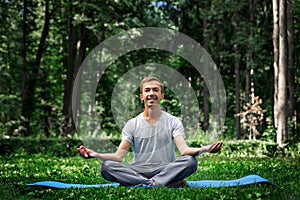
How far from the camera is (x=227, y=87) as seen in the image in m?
24.3

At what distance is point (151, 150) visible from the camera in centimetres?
576

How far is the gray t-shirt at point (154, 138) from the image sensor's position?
5.72 meters

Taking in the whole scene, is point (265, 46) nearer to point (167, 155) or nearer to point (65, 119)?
point (65, 119)

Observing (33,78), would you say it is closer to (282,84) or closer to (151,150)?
(282,84)

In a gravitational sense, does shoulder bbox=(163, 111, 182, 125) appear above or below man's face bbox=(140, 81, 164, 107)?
below

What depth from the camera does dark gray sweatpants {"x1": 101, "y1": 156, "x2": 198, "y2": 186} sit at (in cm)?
544

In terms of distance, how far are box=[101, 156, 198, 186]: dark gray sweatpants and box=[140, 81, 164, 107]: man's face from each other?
0.79m

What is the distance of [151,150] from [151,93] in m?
0.74

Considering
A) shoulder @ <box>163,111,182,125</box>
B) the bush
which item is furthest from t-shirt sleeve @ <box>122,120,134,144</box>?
the bush

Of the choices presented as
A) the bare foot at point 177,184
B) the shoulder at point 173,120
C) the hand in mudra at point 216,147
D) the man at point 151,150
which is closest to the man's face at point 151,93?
the man at point 151,150

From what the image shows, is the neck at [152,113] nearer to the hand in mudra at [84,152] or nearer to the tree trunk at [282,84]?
the hand in mudra at [84,152]

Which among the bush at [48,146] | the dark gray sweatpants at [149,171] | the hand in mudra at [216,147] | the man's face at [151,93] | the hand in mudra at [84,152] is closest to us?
the hand in mudra at [216,147]

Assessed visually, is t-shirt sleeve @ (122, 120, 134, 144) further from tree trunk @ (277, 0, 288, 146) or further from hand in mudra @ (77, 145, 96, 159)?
tree trunk @ (277, 0, 288, 146)

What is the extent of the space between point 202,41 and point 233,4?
4502mm
